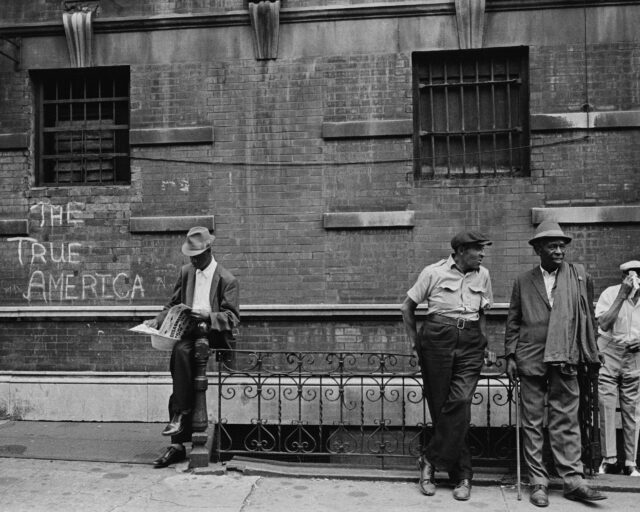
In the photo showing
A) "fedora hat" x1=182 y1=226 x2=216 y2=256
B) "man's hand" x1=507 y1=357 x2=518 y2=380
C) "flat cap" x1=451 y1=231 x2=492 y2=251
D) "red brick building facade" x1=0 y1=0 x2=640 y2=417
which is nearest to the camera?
"flat cap" x1=451 y1=231 x2=492 y2=251

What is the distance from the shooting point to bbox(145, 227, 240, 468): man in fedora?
6.44m

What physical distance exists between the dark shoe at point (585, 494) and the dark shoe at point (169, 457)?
3419mm

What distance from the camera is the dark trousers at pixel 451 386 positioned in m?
5.75

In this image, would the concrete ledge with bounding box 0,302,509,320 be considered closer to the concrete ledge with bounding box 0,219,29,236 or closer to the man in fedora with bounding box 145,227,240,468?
the concrete ledge with bounding box 0,219,29,236

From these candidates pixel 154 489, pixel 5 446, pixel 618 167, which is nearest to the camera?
pixel 154 489

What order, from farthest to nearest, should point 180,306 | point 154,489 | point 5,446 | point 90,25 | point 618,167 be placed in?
point 90,25, point 618,167, point 5,446, point 180,306, point 154,489

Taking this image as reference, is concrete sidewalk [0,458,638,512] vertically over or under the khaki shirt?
under

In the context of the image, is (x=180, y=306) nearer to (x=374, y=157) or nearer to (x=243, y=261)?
(x=243, y=261)

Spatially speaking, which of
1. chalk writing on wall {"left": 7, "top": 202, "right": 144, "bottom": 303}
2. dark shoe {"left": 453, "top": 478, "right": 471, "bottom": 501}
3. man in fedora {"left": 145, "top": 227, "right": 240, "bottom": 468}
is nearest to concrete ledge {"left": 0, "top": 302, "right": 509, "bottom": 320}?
chalk writing on wall {"left": 7, "top": 202, "right": 144, "bottom": 303}

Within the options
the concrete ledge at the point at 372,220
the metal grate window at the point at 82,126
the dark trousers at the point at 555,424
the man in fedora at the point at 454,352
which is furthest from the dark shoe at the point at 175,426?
the metal grate window at the point at 82,126

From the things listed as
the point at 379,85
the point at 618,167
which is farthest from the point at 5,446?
the point at 618,167

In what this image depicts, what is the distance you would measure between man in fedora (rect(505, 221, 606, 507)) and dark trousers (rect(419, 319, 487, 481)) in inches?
15.8

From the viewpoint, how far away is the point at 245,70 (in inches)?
353

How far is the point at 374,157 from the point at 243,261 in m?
2.07
